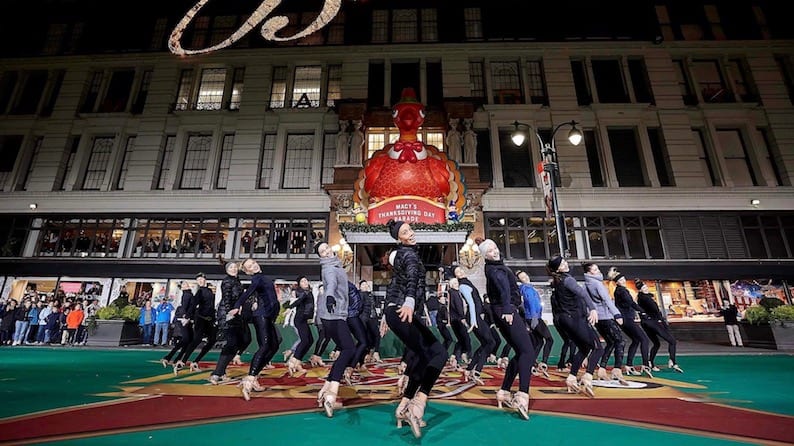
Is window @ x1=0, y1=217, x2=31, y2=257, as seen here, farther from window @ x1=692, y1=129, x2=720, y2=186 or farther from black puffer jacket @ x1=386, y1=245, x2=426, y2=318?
window @ x1=692, y1=129, x2=720, y2=186

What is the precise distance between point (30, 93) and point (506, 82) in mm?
31194

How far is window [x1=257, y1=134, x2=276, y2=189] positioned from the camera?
2072cm

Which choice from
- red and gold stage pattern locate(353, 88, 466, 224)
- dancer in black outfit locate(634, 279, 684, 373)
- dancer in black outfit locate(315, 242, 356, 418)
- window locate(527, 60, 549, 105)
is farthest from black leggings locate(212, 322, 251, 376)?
window locate(527, 60, 549, 105)

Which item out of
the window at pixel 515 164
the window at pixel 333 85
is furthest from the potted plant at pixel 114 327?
the window at pixel 515 164

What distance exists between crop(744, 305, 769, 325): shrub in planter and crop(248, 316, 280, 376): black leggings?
58.4 feet

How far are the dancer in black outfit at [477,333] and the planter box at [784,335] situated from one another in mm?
12738

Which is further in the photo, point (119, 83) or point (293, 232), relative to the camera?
point (119, 83)

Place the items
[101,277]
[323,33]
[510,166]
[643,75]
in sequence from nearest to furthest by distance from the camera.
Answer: [101,277] → [510,166] → [643,75] → [323,33]

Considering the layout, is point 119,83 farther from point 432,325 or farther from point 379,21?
point 432,325

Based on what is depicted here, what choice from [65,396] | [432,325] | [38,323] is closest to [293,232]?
[432,325]

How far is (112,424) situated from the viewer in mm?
3975

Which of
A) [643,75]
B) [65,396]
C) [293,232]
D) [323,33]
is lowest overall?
[65,396]

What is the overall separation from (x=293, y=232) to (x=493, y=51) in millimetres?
16936

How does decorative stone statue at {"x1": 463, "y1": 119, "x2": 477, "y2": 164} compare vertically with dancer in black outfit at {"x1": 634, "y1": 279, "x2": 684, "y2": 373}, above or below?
above
